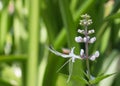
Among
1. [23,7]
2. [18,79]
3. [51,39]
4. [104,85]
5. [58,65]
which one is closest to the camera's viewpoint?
[58,65]

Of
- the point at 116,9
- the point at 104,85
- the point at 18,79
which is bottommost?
the point at 18,79

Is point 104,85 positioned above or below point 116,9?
below

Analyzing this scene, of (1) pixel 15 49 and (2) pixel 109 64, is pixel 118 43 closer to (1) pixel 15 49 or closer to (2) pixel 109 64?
(2) pixel 109 64

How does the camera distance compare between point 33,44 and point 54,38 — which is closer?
point 33,44

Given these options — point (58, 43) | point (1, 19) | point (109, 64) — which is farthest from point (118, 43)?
point (1, 19)

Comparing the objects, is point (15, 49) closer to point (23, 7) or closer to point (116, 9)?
point (23, 7)

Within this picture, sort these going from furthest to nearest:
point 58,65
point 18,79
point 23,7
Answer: point 23,7 → point 18,79 → point 58,65

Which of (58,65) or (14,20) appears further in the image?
(14,20)
